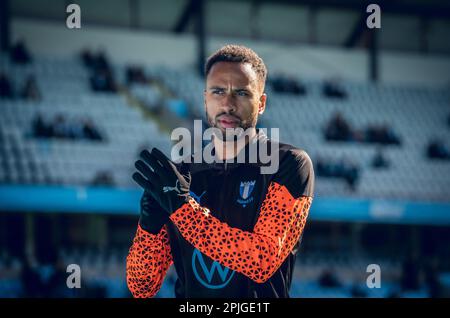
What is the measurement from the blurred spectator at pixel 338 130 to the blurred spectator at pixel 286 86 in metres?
2.18

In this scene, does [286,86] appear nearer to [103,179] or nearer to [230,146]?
[103,179]

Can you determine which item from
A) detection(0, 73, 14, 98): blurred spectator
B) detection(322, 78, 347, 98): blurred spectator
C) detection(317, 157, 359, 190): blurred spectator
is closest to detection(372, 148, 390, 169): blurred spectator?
detection(317, 157, 359, 190): blurred spectator

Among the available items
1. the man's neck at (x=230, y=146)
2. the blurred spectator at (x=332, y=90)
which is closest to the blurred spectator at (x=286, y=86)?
the blurred spectator at (x=332, y=90)

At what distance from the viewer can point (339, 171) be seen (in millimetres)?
19953

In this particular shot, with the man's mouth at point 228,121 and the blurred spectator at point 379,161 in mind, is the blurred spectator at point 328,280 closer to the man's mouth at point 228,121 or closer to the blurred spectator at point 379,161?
A: the blurred spectator at point 379,161

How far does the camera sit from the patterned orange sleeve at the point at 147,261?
2.61 m

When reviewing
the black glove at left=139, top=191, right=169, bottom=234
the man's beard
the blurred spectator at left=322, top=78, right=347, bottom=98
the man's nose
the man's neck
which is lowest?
the black glove at left=139, top=191, right=169, bottom=234

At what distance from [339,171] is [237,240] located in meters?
17.8

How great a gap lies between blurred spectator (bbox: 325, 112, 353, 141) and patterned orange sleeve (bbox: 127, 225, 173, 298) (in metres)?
20.0

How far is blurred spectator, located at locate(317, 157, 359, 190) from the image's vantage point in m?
19.7

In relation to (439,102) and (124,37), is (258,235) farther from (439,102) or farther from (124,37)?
(439,102)

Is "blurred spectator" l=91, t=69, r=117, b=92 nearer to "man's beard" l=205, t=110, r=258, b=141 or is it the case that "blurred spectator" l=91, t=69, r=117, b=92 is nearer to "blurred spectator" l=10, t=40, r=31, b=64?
"blurred spectator" l=10, t=40, r=31, b=64

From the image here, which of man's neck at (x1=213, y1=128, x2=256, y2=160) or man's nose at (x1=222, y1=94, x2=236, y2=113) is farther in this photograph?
man's neck at (x1=213, y1=128, x2=256, y2=160)
